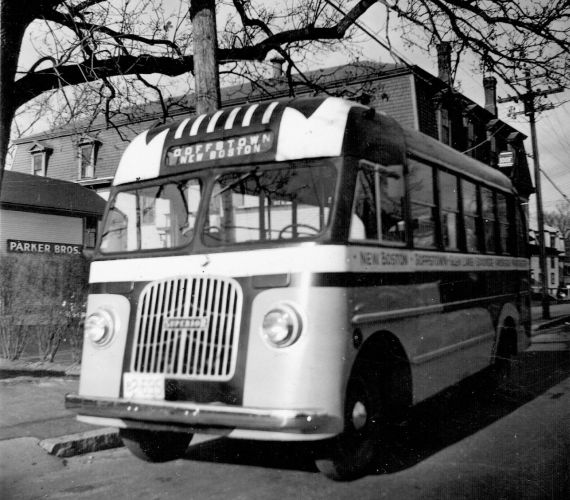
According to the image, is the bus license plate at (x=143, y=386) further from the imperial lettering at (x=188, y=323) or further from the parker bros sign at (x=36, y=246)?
the parker bros sign at (x=36, y=246)

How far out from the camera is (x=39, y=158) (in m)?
36.9

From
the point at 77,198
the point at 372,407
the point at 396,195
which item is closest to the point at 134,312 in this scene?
the point at 372,407

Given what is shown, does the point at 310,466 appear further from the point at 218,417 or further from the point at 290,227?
the point at 290,227

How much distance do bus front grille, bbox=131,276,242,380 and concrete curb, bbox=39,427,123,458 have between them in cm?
161

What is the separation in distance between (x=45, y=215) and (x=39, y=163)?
694 centimetres

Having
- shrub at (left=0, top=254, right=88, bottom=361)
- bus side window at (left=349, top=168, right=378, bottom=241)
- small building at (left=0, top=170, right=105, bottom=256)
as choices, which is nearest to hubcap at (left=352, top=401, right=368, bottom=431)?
bus side window at (left=349, top=168, right=378, bottom=241)

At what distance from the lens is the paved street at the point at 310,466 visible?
478cm

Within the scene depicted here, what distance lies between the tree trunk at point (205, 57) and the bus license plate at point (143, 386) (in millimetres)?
4857

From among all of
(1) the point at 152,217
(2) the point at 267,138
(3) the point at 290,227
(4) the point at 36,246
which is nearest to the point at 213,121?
(2) the point at 267,138

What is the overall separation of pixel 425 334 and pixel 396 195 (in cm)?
140

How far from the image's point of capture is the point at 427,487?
4.80 meters

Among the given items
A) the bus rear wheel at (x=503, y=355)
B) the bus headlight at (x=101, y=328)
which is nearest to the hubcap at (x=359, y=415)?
the bus headlight at (x=101, y=328)

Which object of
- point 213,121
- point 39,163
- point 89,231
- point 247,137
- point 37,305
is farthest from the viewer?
point 39,163

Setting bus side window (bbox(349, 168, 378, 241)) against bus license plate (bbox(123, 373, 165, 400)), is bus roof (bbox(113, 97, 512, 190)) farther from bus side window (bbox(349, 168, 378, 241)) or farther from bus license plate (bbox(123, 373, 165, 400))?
bus license plate (bbox(123, 373, 165, 400))
